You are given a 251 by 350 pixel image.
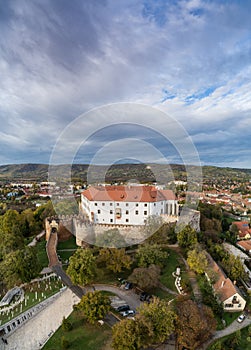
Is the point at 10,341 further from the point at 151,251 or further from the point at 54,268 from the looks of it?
the point at 151,251

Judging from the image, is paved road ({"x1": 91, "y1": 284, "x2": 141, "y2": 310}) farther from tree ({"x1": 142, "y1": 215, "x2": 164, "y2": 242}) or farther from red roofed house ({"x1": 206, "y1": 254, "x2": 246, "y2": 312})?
tree ({"x1": 142, "y1": 215, "x2": 164, "y2": 242})

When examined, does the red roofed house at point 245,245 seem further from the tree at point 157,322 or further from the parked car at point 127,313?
the tree at point 157,322

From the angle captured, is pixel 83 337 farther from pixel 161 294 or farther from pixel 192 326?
pixel 161 294

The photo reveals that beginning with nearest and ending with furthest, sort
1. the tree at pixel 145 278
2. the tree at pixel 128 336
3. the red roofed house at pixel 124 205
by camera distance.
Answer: the tree at pixel 128 336 < the tree at pixel 145 278 < the red roofed house at pixel 124 205

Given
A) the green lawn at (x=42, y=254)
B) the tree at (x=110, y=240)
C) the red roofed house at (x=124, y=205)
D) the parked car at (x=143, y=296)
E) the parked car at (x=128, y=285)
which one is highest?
the red roofed house at (x=124, y=205)

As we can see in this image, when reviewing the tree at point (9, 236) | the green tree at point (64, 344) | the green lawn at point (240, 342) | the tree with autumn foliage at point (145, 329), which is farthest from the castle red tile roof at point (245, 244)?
the tree at point (9, 236)

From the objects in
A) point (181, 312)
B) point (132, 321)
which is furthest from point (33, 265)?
point (181, 312)

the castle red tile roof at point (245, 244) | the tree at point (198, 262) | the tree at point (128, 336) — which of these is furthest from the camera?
the castle red tile roof at point (245, 244)

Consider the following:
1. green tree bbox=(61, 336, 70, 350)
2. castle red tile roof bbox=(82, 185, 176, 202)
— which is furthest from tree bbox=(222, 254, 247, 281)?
green tree bbox=(61, 336, 70, 350)
